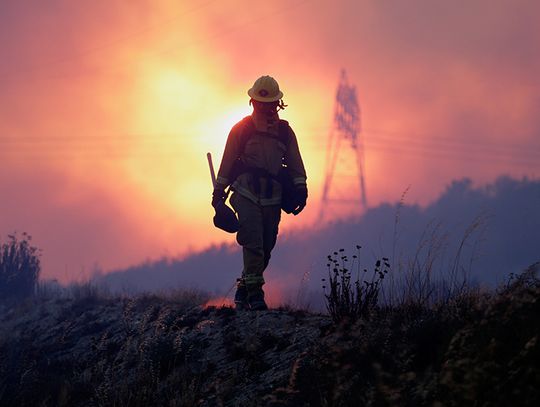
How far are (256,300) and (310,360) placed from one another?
3.24 meters

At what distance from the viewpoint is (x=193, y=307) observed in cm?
1002

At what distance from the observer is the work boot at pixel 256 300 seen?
27.8ft

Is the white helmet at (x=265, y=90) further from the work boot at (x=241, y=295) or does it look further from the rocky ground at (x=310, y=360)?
the rocky ground at (x=310, y=360)

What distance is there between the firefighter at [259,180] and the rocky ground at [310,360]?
0.69m

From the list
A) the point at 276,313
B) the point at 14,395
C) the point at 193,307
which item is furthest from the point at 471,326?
the point at 193,307

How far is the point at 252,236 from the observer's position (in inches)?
340

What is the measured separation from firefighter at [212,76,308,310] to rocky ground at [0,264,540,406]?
692 mm

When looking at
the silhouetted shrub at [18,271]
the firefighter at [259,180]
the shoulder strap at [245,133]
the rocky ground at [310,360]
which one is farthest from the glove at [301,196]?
the silhouetted shrub at [18,271]

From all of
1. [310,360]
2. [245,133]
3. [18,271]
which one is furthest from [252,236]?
[18,271]

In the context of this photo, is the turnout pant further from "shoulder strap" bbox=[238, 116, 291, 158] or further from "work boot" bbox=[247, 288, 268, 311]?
"shoulder strap" bbox=[238, 116, 291, 158]

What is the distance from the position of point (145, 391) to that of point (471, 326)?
10.6ft

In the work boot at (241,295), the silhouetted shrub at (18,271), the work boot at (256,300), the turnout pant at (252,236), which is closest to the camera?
the work boot at (256,300)

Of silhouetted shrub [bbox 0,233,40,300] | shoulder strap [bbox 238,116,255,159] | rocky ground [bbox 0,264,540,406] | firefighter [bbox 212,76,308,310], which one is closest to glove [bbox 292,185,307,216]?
firefighter [bbox 212,76,308,310]

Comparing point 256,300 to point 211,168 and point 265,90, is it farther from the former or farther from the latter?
point 211,168
